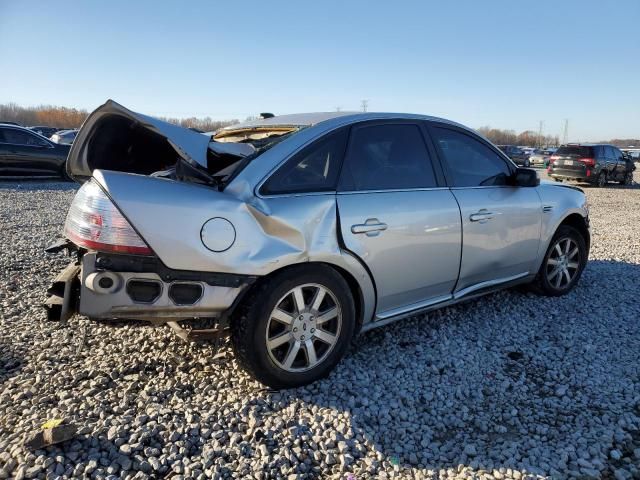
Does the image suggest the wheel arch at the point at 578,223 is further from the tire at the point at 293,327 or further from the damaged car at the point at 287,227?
the tire at the point at 293,327

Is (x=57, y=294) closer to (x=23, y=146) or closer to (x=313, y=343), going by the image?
(x=313, y=343)

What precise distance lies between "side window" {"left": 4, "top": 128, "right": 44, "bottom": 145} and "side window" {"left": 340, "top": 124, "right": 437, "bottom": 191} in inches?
527

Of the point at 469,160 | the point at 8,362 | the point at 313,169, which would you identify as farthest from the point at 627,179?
the point at 8,362

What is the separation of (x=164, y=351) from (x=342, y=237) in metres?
1.54

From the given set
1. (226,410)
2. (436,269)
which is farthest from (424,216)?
(226,410)

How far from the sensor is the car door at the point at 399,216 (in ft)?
9.73

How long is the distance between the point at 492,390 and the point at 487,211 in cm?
140

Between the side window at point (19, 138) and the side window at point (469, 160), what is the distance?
13.5m

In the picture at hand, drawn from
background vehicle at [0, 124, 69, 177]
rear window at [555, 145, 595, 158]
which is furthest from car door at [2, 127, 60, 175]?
rear window at [555, 145, 595, 158]

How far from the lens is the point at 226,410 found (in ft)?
8.53

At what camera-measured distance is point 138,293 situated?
2385mm

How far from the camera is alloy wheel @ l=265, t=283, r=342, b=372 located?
274cm

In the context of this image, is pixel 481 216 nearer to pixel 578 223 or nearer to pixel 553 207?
pixel 553 207

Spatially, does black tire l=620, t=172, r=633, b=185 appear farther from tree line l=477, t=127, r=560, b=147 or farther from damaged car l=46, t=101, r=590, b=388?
tree line l=477, t=127, r=560, b=147
